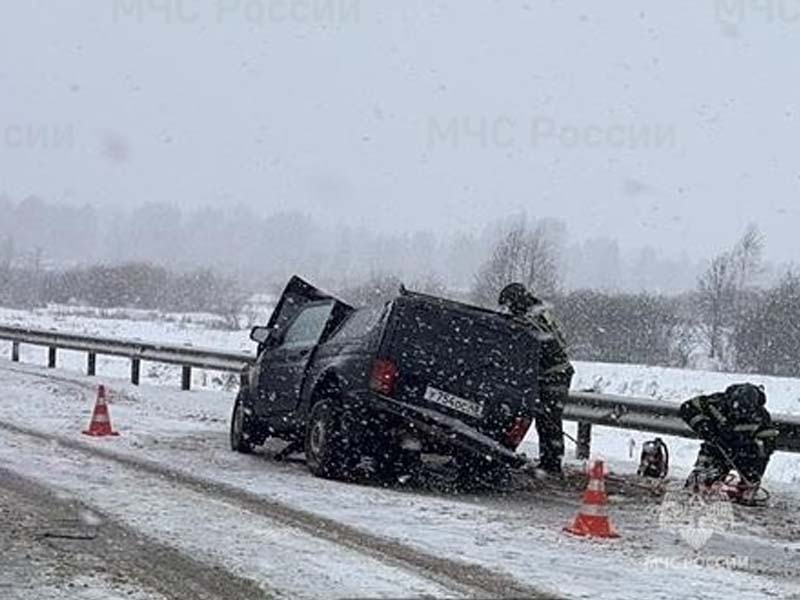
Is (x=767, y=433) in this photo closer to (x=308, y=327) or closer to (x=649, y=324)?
(x=308, y=327)

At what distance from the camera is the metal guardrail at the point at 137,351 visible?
20984mm

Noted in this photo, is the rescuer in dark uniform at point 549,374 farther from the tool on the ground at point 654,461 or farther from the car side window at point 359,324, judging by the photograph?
the car side window at point 359,324

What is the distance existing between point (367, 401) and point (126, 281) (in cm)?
8121

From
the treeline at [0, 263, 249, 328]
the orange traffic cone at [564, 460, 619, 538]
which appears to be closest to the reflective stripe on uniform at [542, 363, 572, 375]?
the orange traffic cone at [564, 460, 619, 538]

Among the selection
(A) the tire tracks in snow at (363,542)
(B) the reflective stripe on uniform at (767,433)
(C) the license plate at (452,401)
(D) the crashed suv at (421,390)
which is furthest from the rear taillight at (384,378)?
(B) the reflective stripe on uniform at (767,433)

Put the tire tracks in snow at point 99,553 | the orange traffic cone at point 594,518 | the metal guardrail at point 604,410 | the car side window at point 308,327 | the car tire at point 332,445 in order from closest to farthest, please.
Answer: the tire tracks in snow at point 99,553 → the orange traffic cone at point 594,518 → the car tire at point 332,445 → the metal guardrail at point 604,410 → the car side window at point 308,327

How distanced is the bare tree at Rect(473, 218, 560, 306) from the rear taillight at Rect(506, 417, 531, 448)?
37.2 metres

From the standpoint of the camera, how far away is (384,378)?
10.7 m

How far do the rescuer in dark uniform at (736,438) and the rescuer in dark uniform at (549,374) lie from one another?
1.67 m

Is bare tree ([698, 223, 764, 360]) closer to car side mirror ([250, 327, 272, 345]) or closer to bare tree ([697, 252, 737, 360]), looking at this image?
bare tree ([697, 252, 737, 360])

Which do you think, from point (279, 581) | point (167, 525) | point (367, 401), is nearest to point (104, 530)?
point (167, 525)

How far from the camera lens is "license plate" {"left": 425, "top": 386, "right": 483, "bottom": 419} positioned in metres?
10.7

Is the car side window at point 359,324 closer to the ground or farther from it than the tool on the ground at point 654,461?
farther from it

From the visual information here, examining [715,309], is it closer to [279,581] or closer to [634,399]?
[634,399]
